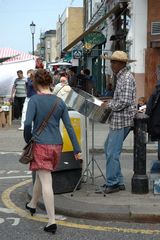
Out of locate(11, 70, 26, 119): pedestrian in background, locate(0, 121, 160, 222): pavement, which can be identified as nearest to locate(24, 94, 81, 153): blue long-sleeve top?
locate(0, 121, 160, 222): pavement

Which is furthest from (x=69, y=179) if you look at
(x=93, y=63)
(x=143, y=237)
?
(x=93, y=63)

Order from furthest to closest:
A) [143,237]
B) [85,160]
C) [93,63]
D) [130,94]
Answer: [93,63], [85,160], [130,94], [143,237]

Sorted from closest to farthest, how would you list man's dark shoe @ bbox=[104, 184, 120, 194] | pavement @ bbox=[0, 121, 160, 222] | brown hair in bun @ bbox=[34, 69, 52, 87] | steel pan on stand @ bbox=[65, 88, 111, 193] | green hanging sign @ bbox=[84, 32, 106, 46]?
brown hair in bun @ bbox=[34, 69, 52, 87] → pavement @ bbox=[0, 121, 160, 222] → steel pan on stand @ bbox=[65, 88, 111, 193] → man's dark shoe @ bbox=[104, 184, 120, 194] → green hanging sign @ bbox=[84, 32, 106, 46]

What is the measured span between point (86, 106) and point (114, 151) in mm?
688

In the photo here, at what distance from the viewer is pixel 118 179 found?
6961mm

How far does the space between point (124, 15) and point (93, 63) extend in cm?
1432

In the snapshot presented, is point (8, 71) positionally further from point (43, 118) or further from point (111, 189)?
point (43, 118)

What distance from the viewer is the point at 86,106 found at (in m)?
6.79

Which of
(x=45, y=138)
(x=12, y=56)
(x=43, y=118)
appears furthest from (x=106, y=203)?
(x=12, y=56)

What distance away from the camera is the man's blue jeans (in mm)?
6633

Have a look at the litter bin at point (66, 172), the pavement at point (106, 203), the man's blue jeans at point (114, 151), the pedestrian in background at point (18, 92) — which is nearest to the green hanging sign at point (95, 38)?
the pedestrian in background at point (18, 92)

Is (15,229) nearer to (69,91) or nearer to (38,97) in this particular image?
(38,97)

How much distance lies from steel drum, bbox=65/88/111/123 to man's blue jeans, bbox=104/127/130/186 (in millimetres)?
257

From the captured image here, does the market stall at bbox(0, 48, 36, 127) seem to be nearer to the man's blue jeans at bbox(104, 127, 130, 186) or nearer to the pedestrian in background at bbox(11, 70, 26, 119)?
the pedestrian in background at bbox(11, 70, 26, 119)
